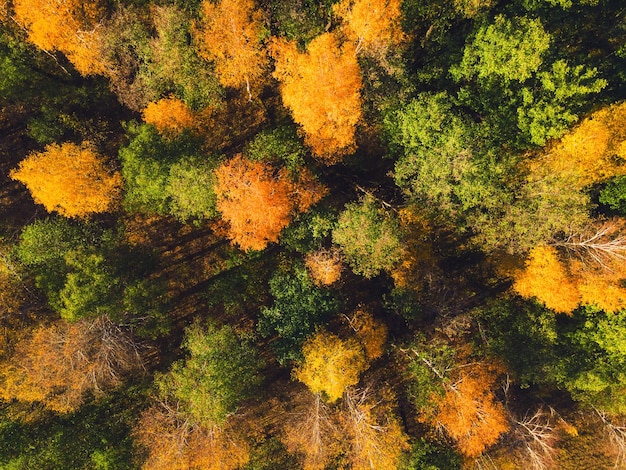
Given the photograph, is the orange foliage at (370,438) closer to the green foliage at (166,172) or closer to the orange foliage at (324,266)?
the orange foliage at (324,266)

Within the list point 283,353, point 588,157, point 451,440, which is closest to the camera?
point 588,157

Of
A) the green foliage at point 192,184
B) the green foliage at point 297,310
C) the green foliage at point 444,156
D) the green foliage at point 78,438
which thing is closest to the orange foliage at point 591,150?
the green foliage at point 444,156

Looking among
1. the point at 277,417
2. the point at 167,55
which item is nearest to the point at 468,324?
the point at 277,417

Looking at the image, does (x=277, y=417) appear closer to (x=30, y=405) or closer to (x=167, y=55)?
(x=30, y=405)

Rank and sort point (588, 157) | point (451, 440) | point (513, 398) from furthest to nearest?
point (513, 398)
point (451, 440)
point (588, 157)

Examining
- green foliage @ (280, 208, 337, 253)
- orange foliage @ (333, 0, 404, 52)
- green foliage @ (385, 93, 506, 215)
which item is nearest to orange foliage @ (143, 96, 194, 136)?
green foliage @ (280, 208, 337, 253)

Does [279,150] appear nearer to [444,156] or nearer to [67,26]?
[444,156]
